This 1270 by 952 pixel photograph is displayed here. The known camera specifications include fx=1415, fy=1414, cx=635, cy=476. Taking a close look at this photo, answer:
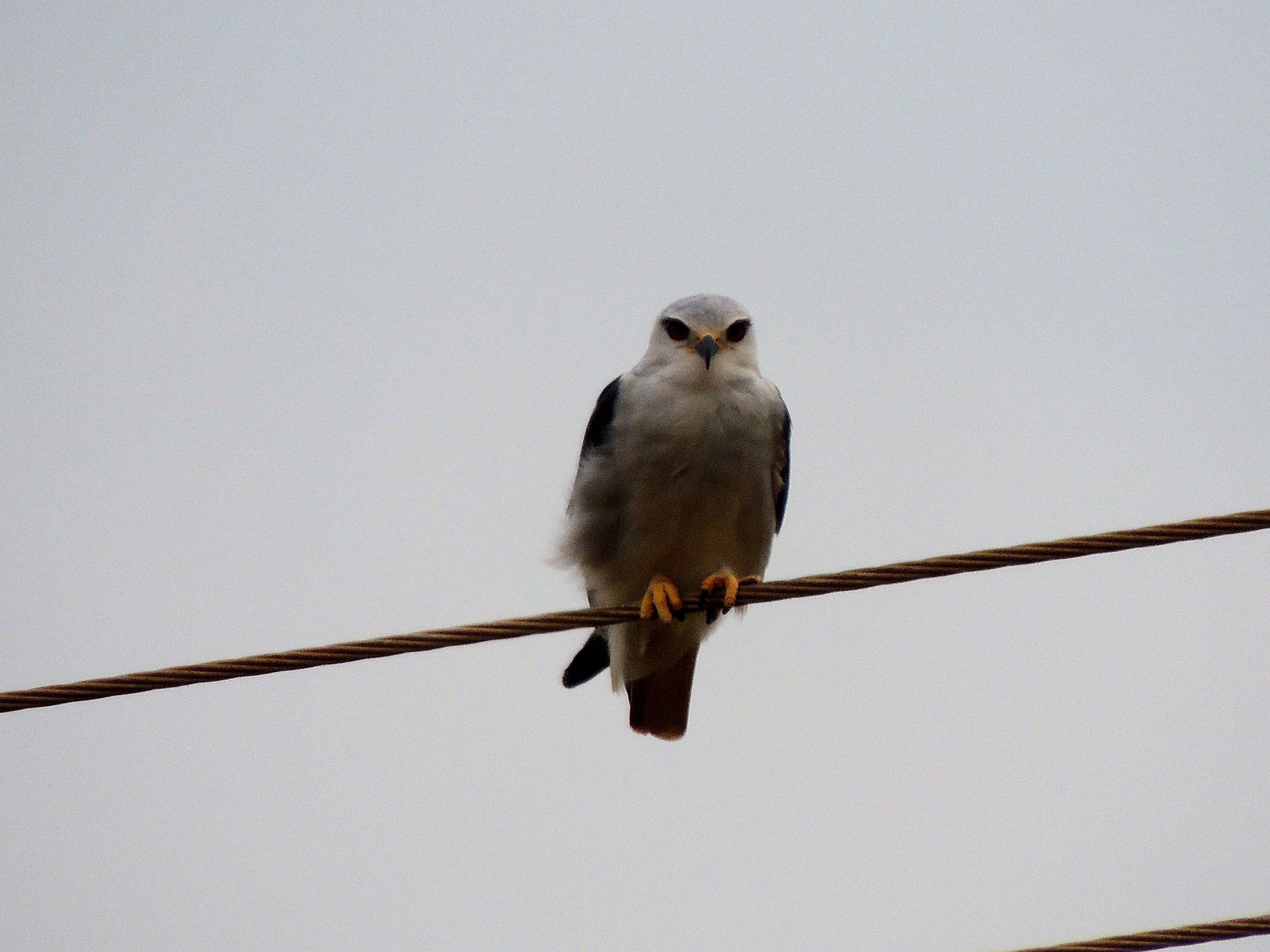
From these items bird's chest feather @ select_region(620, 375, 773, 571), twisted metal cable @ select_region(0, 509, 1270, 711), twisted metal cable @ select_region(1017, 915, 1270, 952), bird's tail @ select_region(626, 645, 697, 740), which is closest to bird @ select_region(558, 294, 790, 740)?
bird's chest feather @ select_region(620, 375, 773, 571)

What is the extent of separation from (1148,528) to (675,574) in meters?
2.11

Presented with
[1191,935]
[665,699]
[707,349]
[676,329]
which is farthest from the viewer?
[665,699]

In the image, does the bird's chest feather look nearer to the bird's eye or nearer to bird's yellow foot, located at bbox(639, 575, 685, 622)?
bird's yellow foot, located at bbox(639, 575, 685, 622)

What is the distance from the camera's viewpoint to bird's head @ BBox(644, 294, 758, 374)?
5.05m

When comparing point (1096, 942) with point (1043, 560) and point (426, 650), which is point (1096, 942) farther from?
point (426, 650)

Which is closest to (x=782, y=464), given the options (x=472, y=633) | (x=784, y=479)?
(x=784, y=479)

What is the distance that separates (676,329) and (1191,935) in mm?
3047

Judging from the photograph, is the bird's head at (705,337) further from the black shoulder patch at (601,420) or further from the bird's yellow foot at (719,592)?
the bird's yellow foot at (719,592)

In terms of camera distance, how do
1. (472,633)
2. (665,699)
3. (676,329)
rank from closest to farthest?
1. (472,633)
2. (676,329)
3. (665,699)

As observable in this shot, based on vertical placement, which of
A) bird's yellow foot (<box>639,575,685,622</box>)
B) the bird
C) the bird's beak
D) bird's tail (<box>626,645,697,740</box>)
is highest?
the bird's beak

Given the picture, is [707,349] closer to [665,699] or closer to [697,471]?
[697,471]

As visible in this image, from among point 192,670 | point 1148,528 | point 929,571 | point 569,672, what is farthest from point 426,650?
point 569,672

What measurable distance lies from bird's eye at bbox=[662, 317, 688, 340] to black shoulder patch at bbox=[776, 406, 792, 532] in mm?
461

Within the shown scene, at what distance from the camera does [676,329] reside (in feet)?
17.1
